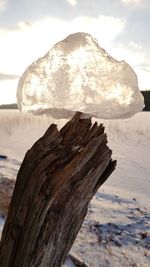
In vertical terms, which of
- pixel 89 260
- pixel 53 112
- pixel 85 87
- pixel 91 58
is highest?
pixel 91 58

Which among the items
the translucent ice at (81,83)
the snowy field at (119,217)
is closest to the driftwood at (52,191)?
Answer: the translucent ice at (81,83)

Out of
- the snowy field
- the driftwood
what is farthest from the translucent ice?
the snowy field

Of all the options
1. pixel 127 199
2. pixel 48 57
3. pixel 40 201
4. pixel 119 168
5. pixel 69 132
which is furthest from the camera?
pixel 119 168

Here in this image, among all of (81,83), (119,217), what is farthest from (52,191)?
(119,217)

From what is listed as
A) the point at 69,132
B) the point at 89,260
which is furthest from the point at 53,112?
the point at 89,260

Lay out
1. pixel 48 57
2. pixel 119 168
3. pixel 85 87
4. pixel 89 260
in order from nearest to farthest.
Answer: pixel 85 87 < pixel 48 57 < pixel 89 260 < pixel 119 168

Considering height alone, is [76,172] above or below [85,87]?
below

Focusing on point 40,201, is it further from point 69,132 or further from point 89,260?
point 89,260

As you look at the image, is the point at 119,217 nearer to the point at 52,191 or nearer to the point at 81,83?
the point at 81,83
